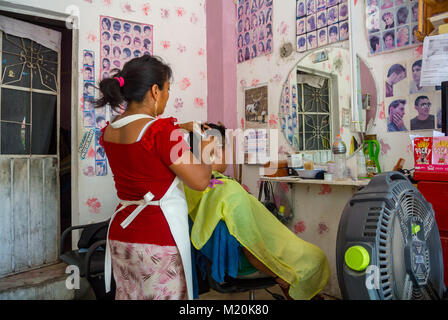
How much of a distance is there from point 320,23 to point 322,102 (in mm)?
584

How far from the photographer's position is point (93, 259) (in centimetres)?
196

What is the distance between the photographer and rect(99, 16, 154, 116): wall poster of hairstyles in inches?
113

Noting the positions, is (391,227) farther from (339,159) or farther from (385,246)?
(339,159)

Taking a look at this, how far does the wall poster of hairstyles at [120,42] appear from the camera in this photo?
2.87 meters

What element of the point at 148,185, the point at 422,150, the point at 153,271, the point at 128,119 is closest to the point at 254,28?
the point at 422,150

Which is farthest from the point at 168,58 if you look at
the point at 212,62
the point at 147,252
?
the point at 147,252

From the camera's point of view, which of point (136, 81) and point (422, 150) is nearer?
point (136, 81)

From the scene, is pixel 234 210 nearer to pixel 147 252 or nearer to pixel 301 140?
pixel 147 252

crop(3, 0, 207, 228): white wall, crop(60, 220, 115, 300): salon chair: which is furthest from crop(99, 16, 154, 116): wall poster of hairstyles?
crop(60, 220, 115, 300): salon chair

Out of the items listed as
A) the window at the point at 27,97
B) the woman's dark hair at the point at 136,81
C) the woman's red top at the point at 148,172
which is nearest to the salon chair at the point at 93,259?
the woman's red top at the point at 148,172

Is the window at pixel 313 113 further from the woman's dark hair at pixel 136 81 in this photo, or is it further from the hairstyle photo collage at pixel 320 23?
the woman's dark hair at pixel 136 81

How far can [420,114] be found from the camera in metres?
1.95

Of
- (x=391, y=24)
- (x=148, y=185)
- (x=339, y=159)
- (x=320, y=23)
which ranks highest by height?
(x=320, y=23)
